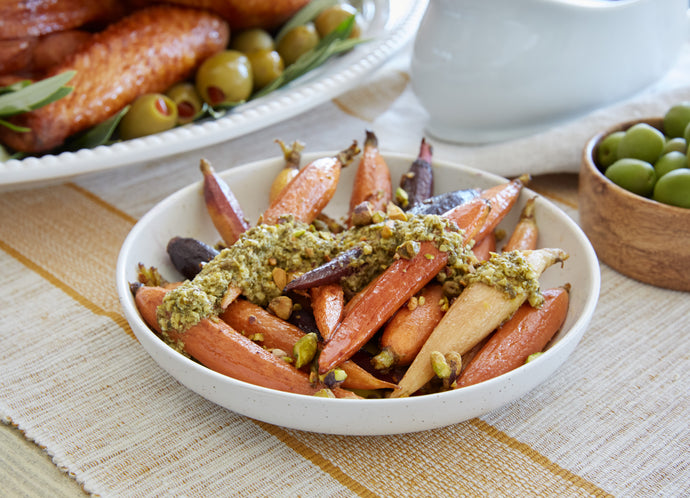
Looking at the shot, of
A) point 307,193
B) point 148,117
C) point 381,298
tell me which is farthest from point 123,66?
point 381,298

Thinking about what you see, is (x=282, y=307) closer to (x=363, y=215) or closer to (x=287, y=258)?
(x=287, y=258)

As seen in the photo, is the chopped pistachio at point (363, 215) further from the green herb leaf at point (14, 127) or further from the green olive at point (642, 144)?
the green herb leaf at point (14, 127)

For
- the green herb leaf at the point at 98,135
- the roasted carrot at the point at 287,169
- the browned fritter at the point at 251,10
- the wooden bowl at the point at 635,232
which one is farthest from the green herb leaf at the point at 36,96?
the wooden bowl at the point at 635,232

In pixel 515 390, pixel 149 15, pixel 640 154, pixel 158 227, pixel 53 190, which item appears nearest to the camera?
pixel 515 390

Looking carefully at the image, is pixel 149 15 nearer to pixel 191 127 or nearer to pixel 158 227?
pixel 191 127

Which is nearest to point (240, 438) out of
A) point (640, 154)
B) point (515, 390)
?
point (515, 390)

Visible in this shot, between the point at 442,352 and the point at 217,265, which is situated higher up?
the point at 217,265
